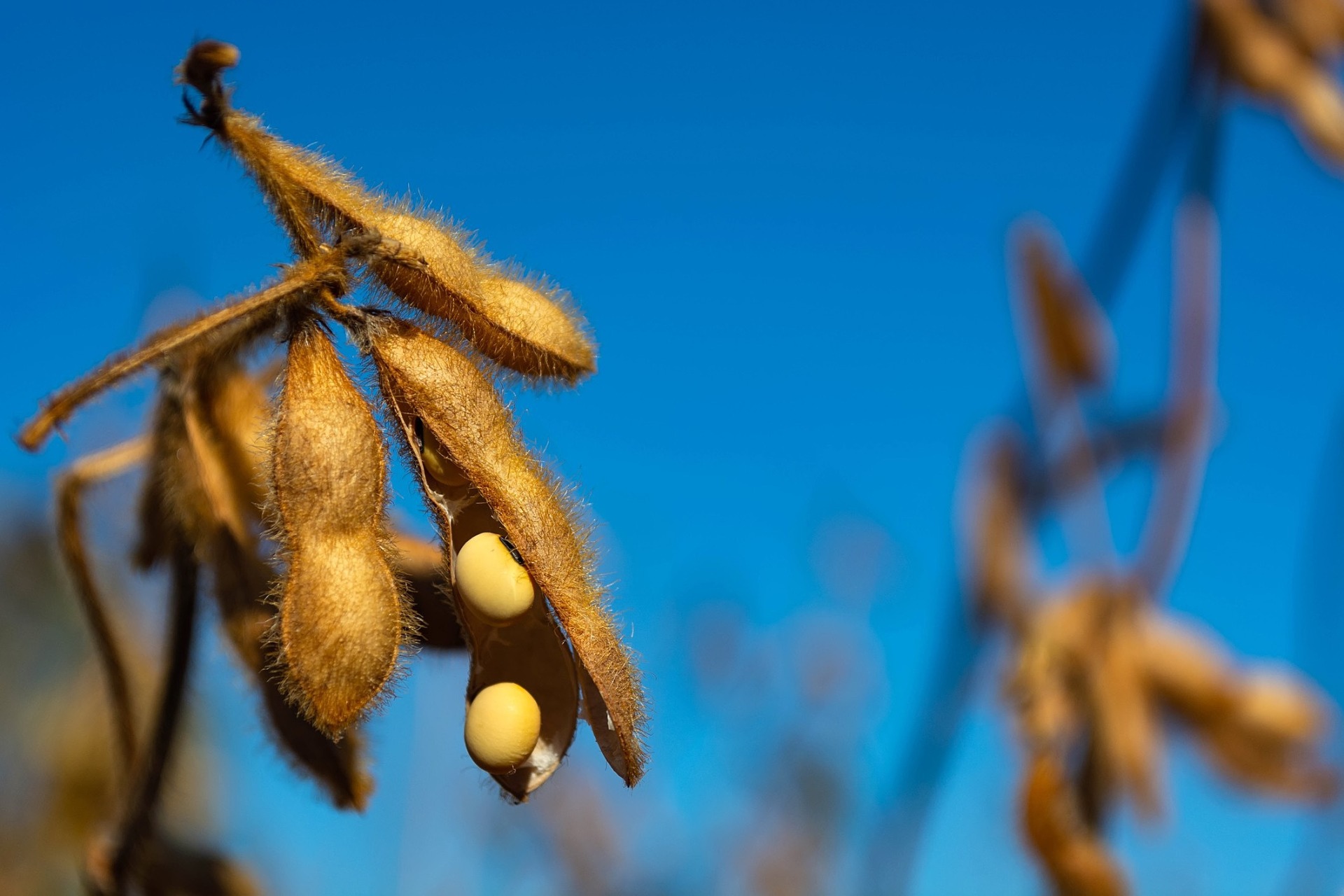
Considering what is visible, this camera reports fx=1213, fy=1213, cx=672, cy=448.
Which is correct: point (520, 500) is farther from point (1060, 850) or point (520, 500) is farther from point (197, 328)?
point (1060, 850)

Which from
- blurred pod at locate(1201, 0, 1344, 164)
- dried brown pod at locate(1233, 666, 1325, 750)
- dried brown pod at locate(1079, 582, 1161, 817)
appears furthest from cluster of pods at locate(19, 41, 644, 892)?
dried brown pod at locate(1233, 666, 1325, 750)

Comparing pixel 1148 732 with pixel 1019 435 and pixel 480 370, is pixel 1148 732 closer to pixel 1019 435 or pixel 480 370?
pixel 1019 435

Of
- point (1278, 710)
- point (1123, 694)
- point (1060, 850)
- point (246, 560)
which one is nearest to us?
point (246, 560)

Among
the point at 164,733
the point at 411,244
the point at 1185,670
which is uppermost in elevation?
the point at 1185,670

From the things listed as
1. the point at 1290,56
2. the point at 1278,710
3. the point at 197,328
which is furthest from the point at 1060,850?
the point at 1290,56

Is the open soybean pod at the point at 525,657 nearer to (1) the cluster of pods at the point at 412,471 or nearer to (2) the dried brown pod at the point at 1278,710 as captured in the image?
(1) the cluster of pods at the point at 412,471
